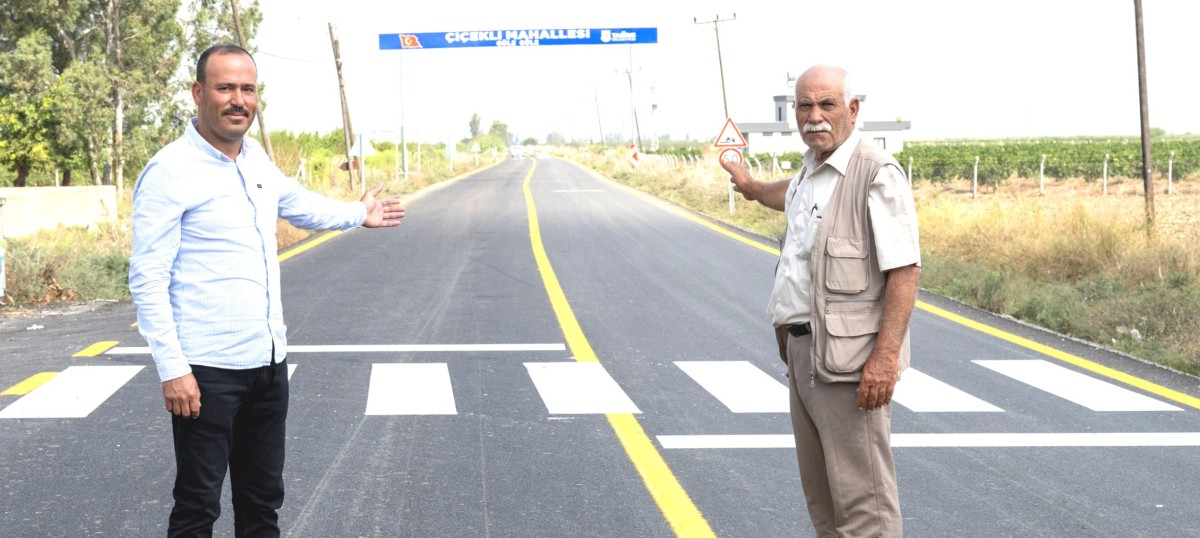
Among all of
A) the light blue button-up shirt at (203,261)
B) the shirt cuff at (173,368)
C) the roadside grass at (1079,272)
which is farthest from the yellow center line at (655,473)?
the roadside grass at (1079,272)

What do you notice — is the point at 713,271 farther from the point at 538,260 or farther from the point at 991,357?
the point at 991,357

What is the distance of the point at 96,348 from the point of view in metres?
10.2

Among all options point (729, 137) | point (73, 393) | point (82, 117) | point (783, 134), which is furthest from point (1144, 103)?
point (783, 134)

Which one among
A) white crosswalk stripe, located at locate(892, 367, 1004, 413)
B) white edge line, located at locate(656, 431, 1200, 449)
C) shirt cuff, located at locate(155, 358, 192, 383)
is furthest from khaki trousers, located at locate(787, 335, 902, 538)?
white crosswalk stripe, located at locate(892, 367, 1004, 413)

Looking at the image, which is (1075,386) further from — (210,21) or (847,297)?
(210,21)

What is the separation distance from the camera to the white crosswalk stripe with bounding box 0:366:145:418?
7652 millimetres

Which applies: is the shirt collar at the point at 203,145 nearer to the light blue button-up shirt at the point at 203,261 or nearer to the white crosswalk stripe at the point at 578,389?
the light blue button-up shirt at the point at 203,261

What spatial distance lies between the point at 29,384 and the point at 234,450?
526cm

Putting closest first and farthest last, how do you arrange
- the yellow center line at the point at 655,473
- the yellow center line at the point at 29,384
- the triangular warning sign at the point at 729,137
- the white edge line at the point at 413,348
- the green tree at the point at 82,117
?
the yellow center line at the point at 655,473, the yellow center line at the point at 29,384, the white edge line at the point at 413,348, the triangular warning sign at the point at 729,137, the green tree at the point at 82,117

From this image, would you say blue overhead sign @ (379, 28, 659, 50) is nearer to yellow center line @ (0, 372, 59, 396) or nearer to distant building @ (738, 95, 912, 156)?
yellow center line @ (0, 372, 59, 396)

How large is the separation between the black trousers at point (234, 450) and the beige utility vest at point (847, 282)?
1.80 meters

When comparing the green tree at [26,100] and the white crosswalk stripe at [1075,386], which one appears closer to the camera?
the white crosswalk stripe at [1075,386]

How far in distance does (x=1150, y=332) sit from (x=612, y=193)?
31284mm

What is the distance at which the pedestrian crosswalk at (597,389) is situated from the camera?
25.9 feet
